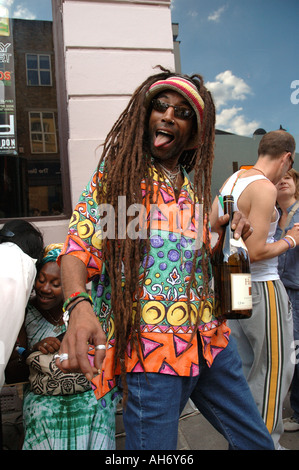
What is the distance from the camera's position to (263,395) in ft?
7.88

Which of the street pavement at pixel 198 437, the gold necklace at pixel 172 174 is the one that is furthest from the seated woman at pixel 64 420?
the gold necklace at pixel 172 174

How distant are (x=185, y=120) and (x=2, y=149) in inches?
115

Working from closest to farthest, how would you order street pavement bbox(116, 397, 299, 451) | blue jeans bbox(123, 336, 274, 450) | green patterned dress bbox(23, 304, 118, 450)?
blue jeans bbox(123, 336, 274, 450) → green patterned dress bbox(23, 304, 118, 450) → street pavement bbox(116, 397, 299, 451)

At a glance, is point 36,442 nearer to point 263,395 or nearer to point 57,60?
point 263,395

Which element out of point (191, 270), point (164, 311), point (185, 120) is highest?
point (185, 120)

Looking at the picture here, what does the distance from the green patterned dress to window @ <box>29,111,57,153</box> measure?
8.56ft

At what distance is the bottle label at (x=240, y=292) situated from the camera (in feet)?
5.04

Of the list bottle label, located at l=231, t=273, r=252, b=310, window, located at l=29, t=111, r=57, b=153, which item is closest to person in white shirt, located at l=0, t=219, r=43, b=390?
bottle label, located at l=231, t=273, r=252, b=310

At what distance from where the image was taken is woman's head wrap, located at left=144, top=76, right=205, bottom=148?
1553 mm

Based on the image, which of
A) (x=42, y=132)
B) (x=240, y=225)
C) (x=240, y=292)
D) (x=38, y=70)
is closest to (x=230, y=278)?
(x=240, y=292)

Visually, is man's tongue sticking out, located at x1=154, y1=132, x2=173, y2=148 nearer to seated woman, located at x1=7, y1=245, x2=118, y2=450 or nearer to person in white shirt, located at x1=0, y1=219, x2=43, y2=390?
person in white shirt, located at x1=0, y1=219, x2=43, y2=390

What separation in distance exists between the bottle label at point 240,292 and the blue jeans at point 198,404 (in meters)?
0.21

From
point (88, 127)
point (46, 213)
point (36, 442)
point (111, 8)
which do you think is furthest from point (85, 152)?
point (36, 442)

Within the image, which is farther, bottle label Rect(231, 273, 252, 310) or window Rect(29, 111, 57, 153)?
window Rect(29, 111, 57, 153)
